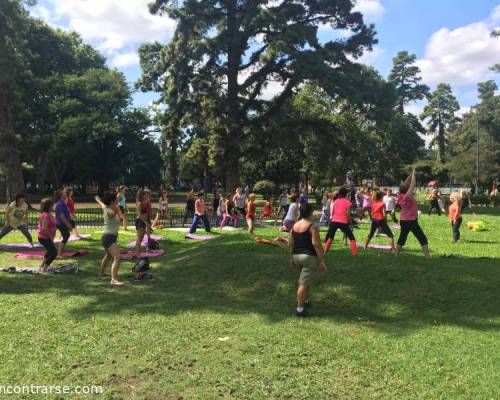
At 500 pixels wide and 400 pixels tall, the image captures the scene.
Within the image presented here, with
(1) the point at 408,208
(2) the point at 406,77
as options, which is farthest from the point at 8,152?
(2) the point at 406,77

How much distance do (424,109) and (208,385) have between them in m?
89.8

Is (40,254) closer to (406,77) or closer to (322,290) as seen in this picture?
(322,290)

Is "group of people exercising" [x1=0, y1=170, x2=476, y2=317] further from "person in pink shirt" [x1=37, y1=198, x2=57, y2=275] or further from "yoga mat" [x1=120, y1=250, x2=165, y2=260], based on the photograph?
"yoga mat" [x1=120, y1=250, x2=165, y2=260]

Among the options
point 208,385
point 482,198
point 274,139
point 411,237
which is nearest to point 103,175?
point 274,139

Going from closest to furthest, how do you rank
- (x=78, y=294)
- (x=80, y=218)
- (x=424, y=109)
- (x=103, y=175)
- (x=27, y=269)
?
(x=78, y=294) < (x=27, y=269) < (x=80, y=218) < (x=103, y=175) < (x=424, y=109)

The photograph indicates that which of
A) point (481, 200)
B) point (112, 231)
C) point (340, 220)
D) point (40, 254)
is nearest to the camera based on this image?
point (112, 231)

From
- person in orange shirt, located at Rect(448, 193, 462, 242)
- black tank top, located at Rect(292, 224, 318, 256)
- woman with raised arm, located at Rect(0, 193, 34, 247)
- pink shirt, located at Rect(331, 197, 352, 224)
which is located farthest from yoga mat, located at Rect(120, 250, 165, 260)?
person in orange shirt, located at Rect(448, 193, 462, 242)

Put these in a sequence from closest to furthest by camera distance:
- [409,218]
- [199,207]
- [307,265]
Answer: [307,265] < [409,218] < [199,207]

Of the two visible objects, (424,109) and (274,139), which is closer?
(274,139)

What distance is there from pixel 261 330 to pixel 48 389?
2625 millimetres

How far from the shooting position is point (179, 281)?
9242mm

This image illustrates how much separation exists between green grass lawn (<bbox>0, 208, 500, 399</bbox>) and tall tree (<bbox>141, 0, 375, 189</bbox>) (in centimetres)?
1991

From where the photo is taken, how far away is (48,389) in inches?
175

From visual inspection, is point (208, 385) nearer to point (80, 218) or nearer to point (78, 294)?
point (78, 294)
